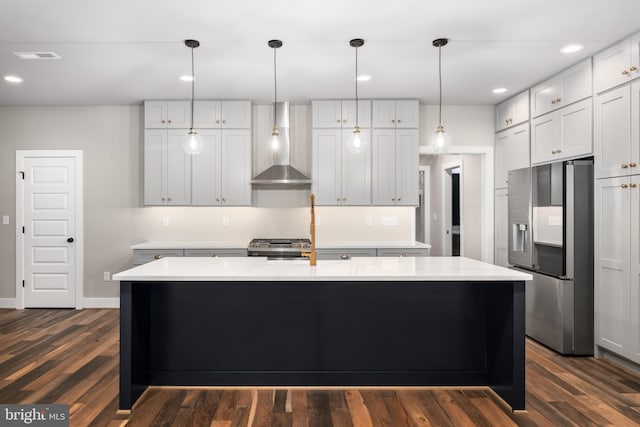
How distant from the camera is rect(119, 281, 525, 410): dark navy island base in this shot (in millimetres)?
2939

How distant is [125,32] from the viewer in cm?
324

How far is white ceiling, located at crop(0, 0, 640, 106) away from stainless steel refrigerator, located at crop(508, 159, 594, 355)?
1081 millimetres

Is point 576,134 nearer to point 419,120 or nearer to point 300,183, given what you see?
point 419,120

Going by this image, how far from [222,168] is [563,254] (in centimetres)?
371

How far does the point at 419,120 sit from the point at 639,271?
2950 millimetres

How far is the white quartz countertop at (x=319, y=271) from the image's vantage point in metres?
2.60

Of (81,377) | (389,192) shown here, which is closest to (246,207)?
(389,192)

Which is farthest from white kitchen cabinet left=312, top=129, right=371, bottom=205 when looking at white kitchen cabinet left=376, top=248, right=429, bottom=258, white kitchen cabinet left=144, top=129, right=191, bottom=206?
white kitchen cabinet left=144, top=129, right=191, bottom=206

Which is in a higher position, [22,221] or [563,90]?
[563,90]

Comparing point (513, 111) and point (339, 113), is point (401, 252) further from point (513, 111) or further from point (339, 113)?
point (513, 111)

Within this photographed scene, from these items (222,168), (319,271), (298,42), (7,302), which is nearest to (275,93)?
(222,168)

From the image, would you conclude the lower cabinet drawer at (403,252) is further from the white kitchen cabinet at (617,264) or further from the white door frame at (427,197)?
the white door frame at (427,197)

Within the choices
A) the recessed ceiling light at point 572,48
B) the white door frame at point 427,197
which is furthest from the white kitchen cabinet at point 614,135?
the white door frame at point 427,197

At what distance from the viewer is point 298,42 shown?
11.3 ft
